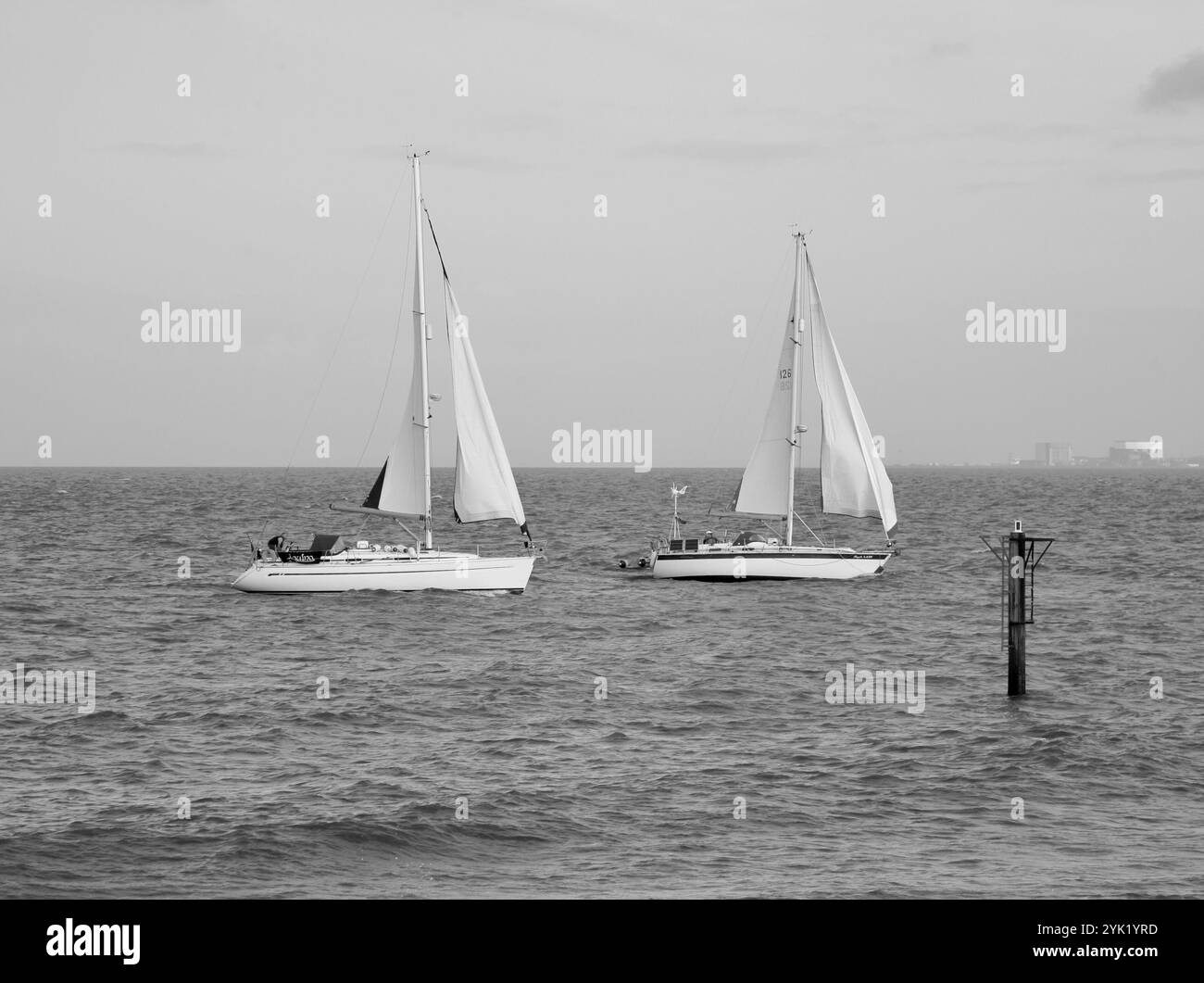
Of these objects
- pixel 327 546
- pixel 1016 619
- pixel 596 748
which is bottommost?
pixel 596 748

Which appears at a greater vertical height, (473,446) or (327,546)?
(473,446)

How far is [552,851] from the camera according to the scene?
19031mm

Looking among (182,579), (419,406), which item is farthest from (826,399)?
(182,579)

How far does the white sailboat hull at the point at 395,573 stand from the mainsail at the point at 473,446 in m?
1.75

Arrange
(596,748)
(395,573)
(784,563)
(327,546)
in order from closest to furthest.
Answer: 1. (596,748)
2. (395,573)
3. (327,546)
4. (784,563)

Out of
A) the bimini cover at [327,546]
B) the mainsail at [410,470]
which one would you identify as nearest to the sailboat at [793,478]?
the mainsail at [410,470]

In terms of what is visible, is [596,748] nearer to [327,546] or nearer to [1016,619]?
[1016,619]

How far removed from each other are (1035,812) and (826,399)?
113 feet

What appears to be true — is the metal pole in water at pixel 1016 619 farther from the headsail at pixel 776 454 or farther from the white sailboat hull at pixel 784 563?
the headsail at pixel 776 454

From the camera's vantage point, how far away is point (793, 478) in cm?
5441

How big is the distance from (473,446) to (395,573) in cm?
515
